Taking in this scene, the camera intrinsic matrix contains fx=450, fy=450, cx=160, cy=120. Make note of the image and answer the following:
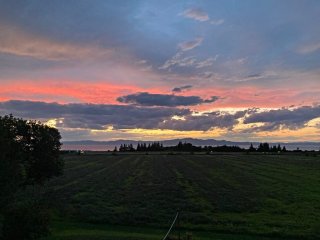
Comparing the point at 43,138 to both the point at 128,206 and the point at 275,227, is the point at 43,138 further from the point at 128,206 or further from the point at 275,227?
the point at 275,227

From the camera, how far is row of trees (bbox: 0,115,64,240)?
27.8 metres

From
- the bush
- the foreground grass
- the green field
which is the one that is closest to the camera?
the bush

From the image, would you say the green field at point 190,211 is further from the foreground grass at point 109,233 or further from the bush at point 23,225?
the bush at point 23,225

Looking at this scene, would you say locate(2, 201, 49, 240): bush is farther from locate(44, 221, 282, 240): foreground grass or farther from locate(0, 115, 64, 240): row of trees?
locate(44, 221, 282, 240): foreground grass

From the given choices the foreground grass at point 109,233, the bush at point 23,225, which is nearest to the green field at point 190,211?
the foreground grass at point 109,233

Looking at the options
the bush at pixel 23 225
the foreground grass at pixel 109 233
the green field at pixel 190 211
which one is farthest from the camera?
the green field at pixel 190 211

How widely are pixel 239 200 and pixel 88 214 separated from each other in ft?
56.0

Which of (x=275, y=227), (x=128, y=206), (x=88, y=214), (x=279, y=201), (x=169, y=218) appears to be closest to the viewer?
(x=275, y=227)

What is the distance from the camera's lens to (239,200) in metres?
48.6

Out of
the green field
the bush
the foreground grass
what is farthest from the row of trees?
the green field

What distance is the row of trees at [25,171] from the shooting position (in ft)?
91.4

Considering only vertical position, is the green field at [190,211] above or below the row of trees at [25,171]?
below

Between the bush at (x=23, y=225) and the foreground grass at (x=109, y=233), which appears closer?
the bush at (x=23, y=225)

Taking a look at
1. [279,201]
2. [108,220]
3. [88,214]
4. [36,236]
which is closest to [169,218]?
[108,220]
